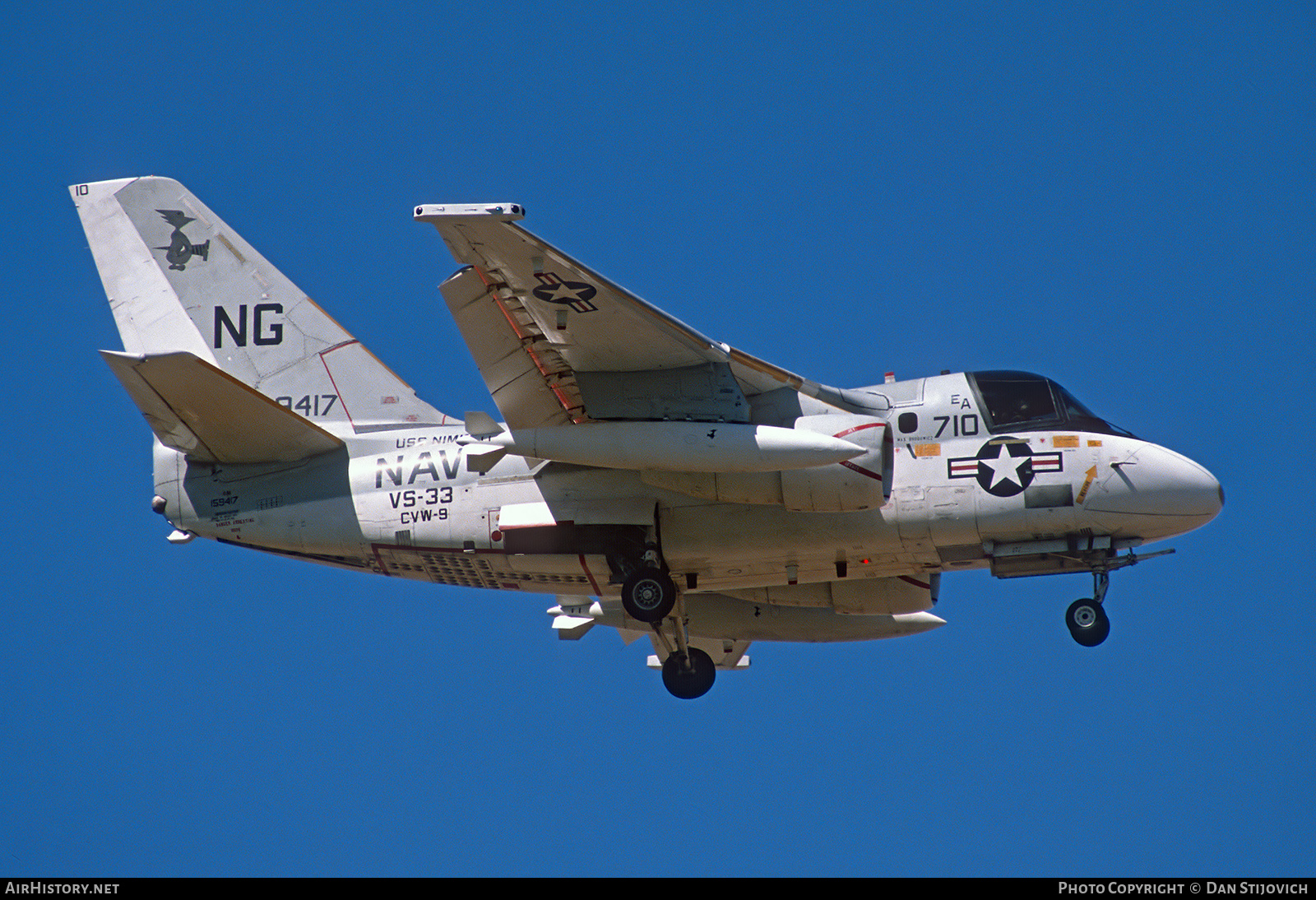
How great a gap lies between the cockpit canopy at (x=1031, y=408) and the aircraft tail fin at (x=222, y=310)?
7.17 metres

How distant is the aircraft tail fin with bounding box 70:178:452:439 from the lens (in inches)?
771

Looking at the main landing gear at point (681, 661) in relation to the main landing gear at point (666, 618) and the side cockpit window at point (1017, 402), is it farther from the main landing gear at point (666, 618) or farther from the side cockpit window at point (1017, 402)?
the side cockpit window at point (1017, 402)

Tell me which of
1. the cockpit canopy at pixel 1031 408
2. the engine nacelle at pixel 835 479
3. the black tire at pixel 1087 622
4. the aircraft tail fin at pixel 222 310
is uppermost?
the aircraft tail fin at pixel 222 310

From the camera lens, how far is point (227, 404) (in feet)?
57.1

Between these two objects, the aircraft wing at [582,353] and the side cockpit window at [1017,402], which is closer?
the aircraft wing at [582,353]

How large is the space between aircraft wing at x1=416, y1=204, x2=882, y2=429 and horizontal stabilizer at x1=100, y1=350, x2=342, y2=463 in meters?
3.03

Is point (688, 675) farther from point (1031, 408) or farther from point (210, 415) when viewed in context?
point (210, 415)

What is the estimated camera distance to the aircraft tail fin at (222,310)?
1959 centimetres

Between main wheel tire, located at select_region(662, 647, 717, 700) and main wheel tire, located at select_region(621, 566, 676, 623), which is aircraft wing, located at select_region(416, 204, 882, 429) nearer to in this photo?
main wheel tire, located at select_region(621, 566, 676, 623)

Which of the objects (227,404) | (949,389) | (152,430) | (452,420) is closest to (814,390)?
(949,389)

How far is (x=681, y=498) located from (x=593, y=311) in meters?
2.95

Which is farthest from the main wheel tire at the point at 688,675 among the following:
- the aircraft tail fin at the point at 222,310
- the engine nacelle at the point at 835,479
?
the aircraft tail fin at the point at 222,310

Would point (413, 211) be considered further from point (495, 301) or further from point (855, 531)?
point (855, 531)

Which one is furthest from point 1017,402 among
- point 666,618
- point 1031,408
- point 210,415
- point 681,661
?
point 210,415
